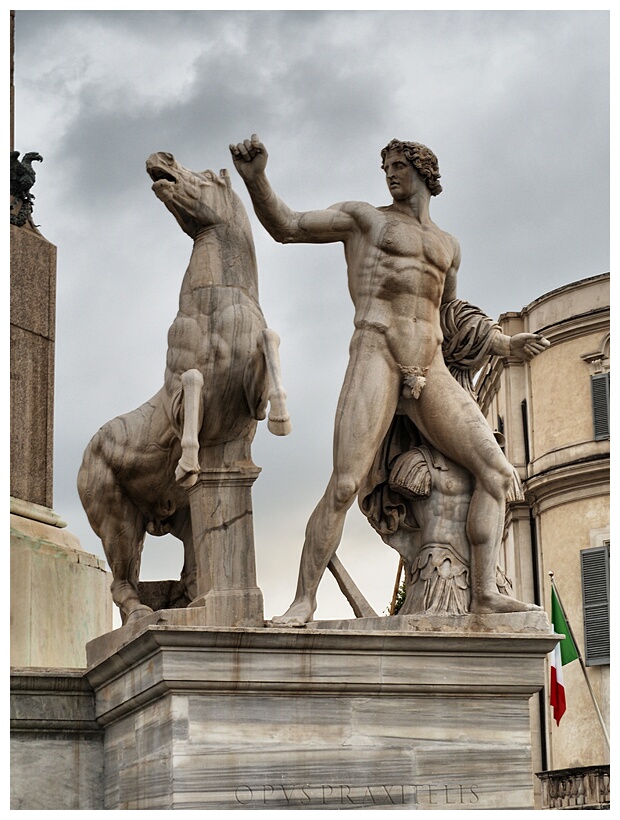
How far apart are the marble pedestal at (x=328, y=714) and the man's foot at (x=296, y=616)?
100mm

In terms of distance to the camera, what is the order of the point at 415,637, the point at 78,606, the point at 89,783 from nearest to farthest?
the point at 415,637 < the point at 89,783 < the point at 78,606

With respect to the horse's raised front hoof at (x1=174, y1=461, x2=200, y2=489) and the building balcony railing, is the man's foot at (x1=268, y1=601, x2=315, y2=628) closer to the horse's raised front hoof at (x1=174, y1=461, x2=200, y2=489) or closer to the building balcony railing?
the horse's raised front hoof at (x1=174, y1=461, x2=200, y2=489)

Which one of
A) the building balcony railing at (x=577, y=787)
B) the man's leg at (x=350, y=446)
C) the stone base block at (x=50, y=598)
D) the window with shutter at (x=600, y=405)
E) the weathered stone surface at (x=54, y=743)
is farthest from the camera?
the window with shutter at (x=600, y=405)

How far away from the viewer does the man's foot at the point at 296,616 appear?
10023mm

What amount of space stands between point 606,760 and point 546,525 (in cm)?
549

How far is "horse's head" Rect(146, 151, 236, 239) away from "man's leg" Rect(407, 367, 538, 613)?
1.77 meters

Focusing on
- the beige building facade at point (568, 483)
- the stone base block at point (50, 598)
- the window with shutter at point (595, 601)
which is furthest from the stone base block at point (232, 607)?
the window with shutter at point (595, 601)

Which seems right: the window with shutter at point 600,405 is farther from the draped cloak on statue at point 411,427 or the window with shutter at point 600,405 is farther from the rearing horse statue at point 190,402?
the rearing horse statue at point 190,402

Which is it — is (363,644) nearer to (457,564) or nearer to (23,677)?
(457,564)

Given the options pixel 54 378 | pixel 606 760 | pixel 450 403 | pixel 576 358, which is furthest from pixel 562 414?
pixel 450 403

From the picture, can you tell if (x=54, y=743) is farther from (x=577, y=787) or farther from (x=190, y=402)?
(x=577, y=787)

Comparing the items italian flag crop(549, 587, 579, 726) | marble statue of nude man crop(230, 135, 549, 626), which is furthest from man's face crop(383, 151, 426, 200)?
italian flag crop(549, 587, 579, 726)

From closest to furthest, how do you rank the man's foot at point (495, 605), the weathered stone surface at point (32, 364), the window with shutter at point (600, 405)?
the man's foot at point (495, 605)
the weathered stone surface at point (32, 364)
the window with shutter at point (600, 405)

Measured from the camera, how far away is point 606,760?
30344 mm
